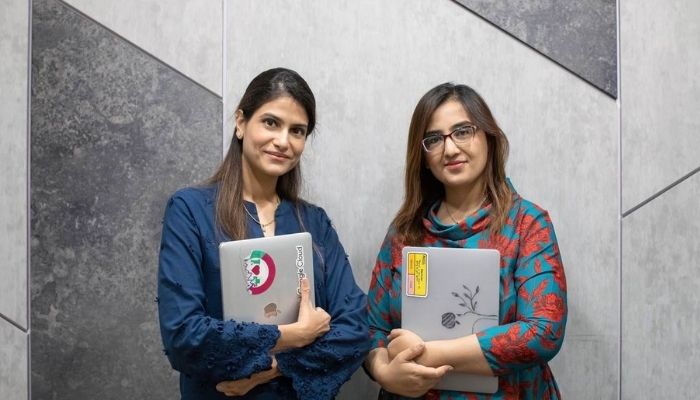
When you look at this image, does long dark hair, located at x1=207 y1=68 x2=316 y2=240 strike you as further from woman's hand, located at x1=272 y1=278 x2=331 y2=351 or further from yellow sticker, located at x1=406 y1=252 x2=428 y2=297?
yellow sticker, located at x1=406 y1=252 x2=428 y2=297

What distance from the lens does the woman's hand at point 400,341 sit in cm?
155

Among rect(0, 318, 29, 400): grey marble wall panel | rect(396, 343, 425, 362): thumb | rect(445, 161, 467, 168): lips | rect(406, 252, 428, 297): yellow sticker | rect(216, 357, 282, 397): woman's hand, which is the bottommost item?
rect(0, 318, 29, 400): grey marble wall panel

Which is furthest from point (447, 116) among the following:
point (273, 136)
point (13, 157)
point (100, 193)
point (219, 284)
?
point (13, 157)

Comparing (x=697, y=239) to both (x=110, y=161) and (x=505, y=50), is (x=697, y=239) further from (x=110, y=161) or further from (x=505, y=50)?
(x=110, y=161)

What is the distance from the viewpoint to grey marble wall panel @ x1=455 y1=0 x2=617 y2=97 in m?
2.09

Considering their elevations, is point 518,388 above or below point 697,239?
below

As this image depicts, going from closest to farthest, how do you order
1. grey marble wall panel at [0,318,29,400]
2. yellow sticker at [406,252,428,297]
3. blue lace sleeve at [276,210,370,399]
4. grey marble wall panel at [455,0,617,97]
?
blue lace sleeve at [276,210,370,399] → yellow sticker at [406,252,428,297] → grey marble wall panel at [0,318,29,400] → grey marble wall panel at [455,0,617,97]

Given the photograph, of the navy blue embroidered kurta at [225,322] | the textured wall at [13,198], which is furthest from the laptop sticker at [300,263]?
the textured wall at [13,198]

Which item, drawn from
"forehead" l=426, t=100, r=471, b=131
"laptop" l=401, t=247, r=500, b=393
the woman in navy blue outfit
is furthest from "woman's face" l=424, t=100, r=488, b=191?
the woman in navy blue outfit

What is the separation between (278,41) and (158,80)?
405 mm

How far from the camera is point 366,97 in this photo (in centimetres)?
210

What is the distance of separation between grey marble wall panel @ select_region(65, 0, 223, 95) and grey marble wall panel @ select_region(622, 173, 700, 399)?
1.45 metres

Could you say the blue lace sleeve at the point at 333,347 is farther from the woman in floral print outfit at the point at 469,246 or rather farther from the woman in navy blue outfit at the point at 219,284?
the woman in floral print outfit at the point at 469,246

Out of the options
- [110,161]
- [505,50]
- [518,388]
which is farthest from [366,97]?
[518,388]
